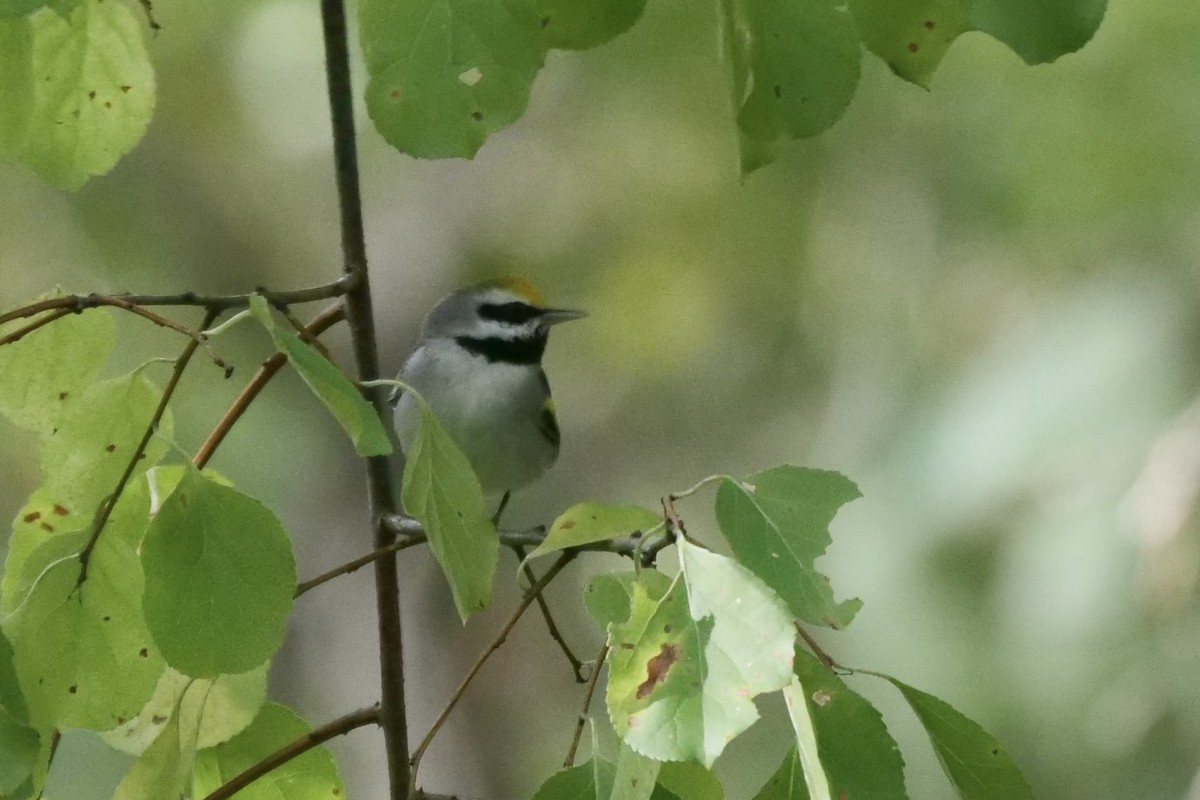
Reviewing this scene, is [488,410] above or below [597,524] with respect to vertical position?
below

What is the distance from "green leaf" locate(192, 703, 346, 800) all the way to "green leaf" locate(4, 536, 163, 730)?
0.34 feet

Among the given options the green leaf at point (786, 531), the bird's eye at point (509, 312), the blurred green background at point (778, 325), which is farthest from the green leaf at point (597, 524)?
the bird's eye at point (509, 312)

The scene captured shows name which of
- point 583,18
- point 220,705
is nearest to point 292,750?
point 220,705

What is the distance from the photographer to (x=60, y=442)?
66cm

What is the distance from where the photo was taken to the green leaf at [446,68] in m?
0.53

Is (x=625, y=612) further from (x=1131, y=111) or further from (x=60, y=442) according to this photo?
(x=1131, y=111)

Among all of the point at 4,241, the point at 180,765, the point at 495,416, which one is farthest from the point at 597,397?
the point at 180,765

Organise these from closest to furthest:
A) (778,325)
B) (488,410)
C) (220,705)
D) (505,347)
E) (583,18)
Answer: (583,18) < (220,705) < (488,410) < (505,347) < (778,325)

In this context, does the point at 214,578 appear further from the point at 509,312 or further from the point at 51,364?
the point at 509,312

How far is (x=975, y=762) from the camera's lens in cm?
56

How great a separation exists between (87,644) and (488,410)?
0.86 metres

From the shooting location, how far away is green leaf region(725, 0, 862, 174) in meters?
0.55

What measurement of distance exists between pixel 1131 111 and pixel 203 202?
1.78 metres

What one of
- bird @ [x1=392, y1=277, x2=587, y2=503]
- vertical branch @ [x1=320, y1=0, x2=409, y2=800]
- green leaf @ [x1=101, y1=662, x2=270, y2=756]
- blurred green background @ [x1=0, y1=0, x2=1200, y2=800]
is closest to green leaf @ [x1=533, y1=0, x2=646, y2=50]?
vertical branch @ [x1=320, y1=0, x2=409, y2=800]
